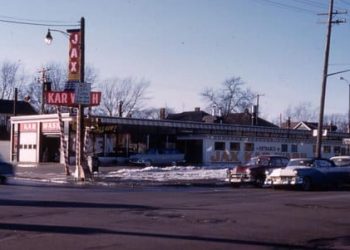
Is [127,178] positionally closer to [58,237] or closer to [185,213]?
[185,213]

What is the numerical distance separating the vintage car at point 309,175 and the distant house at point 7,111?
201 ft

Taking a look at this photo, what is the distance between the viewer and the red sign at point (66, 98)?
3450 centimetres

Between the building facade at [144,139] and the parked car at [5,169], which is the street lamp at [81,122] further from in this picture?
the building facade at [144,139]

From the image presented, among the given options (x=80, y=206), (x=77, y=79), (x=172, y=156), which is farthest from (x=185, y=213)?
(x=172, y=156)

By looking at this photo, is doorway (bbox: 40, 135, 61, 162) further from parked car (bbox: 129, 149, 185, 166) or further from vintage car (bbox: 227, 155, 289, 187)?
vintage car (bbox: 227, 155, 289, 187)

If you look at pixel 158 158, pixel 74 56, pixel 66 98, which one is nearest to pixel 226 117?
pixel 158 158

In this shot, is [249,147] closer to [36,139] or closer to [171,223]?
[36,139]

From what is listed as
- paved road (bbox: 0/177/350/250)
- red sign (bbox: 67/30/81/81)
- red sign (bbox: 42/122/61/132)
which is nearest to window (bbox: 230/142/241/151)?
red sign (bbox: 42/122/61/132)

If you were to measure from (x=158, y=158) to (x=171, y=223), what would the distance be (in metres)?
40.4

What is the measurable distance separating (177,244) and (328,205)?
8.90 metres

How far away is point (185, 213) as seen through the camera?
16047 mm

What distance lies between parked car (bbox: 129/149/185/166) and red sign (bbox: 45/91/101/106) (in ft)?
59.6

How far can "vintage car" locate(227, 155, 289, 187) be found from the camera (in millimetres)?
29531

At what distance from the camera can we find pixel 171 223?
46.2 feet
